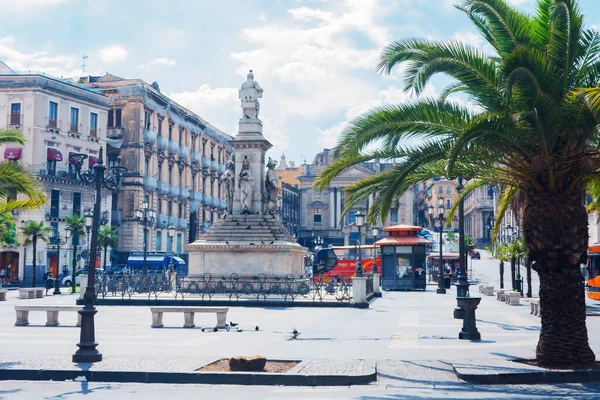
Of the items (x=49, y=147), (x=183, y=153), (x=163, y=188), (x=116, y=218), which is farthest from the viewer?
(x=183, y=153)

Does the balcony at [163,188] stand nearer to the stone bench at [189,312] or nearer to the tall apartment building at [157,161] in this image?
the tall apartment building at [157,161]

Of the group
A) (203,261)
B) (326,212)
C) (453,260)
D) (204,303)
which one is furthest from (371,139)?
(326,212)

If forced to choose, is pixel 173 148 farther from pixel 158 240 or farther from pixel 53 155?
pixel 53 155

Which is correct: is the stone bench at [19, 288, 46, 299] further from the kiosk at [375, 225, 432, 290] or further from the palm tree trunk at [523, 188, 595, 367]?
the palm tree trunk at [523, 188, 595, 367]

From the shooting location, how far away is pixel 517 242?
38.7 meters

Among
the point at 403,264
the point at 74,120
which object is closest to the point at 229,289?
the point at 403,264

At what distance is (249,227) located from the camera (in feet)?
106

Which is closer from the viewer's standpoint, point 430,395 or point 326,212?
point 430,395

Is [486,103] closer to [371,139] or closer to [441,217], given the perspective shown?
[371,139]

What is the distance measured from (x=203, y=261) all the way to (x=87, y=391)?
20530 mm

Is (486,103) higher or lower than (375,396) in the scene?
higher

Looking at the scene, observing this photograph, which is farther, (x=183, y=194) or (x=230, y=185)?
(x=183, y=194)

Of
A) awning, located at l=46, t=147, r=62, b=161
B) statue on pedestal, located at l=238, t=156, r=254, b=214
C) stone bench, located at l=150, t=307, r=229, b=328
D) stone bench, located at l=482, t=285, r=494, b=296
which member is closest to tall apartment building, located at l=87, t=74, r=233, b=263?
awning, located at l=46, t=147, r=62, b=161

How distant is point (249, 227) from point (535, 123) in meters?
21.1
